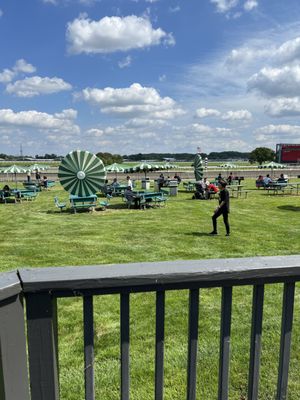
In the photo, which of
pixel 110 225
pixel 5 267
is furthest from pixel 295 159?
pixel 5 267

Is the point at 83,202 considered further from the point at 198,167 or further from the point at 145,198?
the point at 198,167

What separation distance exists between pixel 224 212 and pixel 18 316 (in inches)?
420

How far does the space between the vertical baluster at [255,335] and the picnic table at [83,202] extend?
1624cm

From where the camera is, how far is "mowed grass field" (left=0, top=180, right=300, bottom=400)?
3711mm

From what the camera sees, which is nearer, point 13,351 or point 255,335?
point 13,351

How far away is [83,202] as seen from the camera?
60.0ft

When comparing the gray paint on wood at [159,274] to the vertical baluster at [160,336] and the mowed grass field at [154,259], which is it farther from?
the mowed grass field at [154,259]

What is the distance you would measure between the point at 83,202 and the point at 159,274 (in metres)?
17.0

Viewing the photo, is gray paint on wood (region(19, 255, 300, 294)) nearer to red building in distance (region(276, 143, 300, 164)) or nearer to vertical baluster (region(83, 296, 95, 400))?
vertical baluster (region(83, 296, 95, 400))

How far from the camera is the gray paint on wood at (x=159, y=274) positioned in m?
1.53

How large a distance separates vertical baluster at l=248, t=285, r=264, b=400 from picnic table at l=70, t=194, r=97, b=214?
1624cm

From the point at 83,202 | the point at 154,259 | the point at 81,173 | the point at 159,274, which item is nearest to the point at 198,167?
the point at 83,202

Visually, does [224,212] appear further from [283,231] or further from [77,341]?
[77,341]

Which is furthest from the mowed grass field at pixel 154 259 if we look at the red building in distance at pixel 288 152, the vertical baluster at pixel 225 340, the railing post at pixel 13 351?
the red building in distance at pixel 288 152
